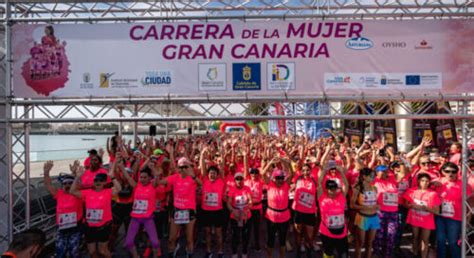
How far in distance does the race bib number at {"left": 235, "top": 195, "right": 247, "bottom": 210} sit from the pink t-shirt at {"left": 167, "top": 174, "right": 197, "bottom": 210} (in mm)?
794

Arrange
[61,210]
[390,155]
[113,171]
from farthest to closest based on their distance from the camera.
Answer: [390,155] < [113,171] < [61,210]

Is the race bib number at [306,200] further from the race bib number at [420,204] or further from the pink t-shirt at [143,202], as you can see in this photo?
the pink t-shirt at [143,202]

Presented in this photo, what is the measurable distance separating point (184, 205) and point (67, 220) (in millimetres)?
1870

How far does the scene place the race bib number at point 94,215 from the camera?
4871 mm

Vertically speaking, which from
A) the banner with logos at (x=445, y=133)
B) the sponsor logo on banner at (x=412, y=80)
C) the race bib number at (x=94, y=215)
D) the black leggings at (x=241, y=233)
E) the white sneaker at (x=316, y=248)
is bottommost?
the white sneaker at (x=316, y=248)

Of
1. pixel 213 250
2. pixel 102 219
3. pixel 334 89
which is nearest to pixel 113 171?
pixel 102 219

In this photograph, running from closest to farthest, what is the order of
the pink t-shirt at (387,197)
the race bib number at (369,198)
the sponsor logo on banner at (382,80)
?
the race bib number at (369,198)
the sponsor logo on banner at (382,80)
the pink t-shirt at (387,197)

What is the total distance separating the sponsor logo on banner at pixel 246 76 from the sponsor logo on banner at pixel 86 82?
8.07 ft

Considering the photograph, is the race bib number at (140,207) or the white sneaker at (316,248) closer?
the race bib number at (140,207)

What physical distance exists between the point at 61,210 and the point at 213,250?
2899 millimetres

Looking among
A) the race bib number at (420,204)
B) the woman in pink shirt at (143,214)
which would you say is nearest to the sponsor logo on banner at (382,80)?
the race bib number at (420,204)

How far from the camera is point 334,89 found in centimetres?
510

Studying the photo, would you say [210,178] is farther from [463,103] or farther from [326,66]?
[463,103]

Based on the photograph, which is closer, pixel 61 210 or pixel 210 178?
pixel 61 210
